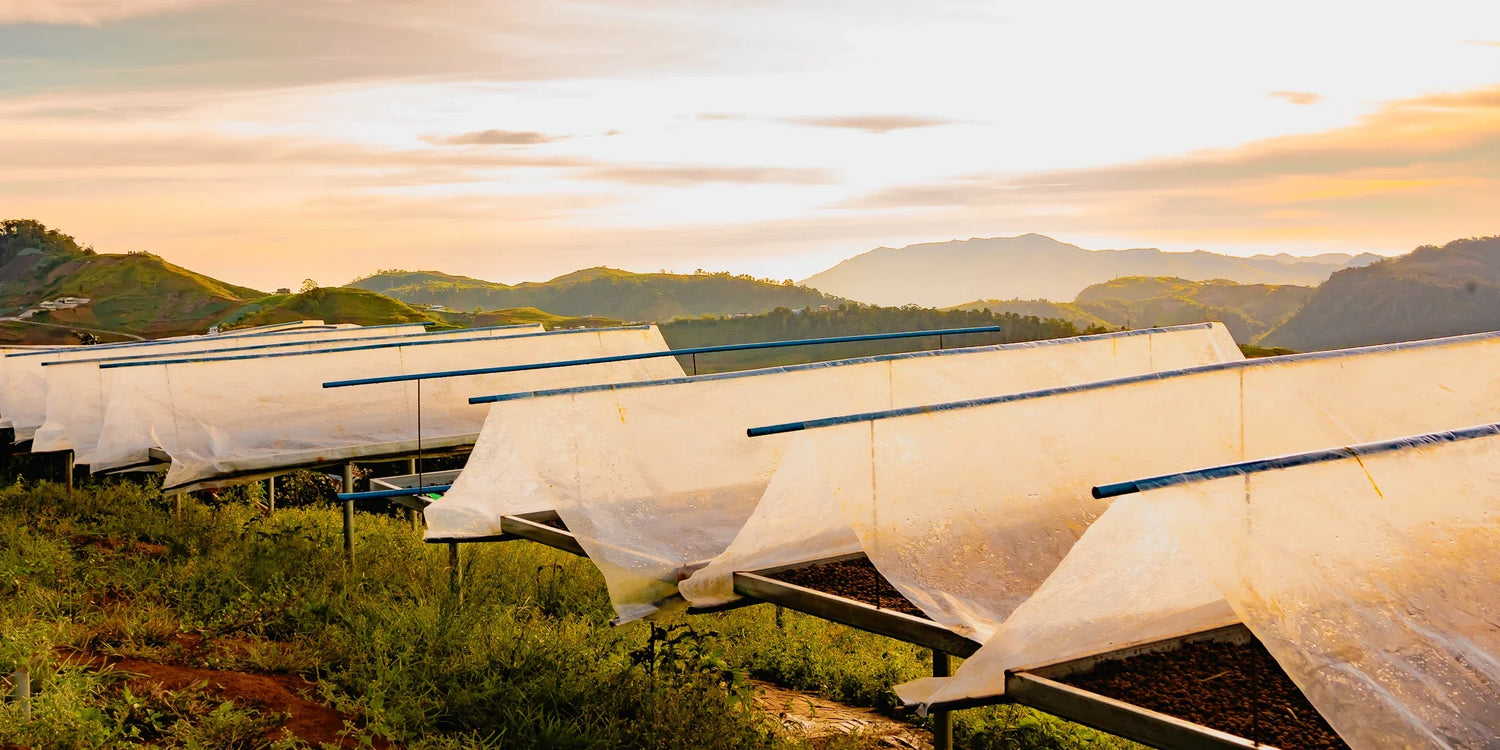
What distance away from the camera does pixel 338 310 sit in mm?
32875

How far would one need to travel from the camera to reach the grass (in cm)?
504

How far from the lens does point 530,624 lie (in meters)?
7.23

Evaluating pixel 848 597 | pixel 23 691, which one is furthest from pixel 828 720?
pixel 23 691

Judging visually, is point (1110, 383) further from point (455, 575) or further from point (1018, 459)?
point (455, 575)

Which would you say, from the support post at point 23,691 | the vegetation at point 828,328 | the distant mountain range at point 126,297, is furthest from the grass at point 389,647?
the distant mountain range at point 126,297

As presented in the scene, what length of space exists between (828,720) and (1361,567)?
421 centimetres

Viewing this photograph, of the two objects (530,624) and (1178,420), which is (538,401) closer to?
(530,624)

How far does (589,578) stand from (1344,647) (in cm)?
673

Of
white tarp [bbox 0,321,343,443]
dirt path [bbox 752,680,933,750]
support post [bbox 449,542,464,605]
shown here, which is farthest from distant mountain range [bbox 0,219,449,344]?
dirt path [bbox 752,680,933,750]

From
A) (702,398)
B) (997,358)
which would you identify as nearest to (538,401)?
(702,398)

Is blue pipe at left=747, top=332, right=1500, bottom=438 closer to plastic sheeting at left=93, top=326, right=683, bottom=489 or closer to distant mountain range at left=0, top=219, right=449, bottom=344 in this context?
plastic sheeting at left=93, top=326, right=683, bottom=489

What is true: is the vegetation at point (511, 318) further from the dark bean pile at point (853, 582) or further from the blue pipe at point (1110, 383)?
the dark bean pile at point (853, 582)

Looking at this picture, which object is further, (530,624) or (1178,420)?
(530,624)

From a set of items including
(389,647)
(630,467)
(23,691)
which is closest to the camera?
(23,691)
